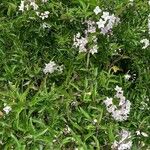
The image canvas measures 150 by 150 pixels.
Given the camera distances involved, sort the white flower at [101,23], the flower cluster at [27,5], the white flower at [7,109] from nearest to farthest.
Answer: the white flower at [7,109]
the white flower at [101,23]
the flower cluster at [27,5]

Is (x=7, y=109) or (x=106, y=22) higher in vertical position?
(x=106, y=22)

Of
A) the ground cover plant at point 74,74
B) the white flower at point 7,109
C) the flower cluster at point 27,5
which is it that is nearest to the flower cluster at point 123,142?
the ground cover plant at point 74,74

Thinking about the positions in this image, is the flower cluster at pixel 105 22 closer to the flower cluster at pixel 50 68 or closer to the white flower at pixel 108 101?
the flower cluster at pixel 50 68

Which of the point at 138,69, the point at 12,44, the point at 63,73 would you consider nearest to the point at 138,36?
the point at 138,69

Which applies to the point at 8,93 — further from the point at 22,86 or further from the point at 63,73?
the point at 63,73

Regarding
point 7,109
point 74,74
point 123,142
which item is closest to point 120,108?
point 123,142

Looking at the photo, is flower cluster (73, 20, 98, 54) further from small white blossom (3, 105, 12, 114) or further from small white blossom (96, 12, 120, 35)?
small white blossom (3, 105, 12, 114)

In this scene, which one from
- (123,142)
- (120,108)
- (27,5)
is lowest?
(123,142)

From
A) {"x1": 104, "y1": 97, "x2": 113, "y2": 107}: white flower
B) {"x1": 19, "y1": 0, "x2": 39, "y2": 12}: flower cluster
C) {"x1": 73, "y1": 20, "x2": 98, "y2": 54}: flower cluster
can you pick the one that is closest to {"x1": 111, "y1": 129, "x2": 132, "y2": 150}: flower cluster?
{"x1": 104, "y1": 97, "x2": 113, "y2": 107}: white flower

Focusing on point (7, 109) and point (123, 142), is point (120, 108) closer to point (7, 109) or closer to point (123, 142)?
point (123, 142)
